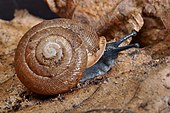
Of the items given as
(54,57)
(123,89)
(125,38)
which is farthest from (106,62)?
(54,57)

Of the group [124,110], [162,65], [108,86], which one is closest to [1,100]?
[108,86]

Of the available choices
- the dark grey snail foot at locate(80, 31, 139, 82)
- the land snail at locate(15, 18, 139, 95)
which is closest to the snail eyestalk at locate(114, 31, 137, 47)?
the dark grey snail foot at locate(80, 31, 139, 82)

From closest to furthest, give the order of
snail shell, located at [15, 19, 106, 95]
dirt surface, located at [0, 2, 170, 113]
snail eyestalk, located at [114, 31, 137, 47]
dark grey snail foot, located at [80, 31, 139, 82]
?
dirt surface, located at [0, 2, 170, 113] < snail shell, located at [15, 19, 106, 95] < dark grey snail foot, located at [80, 31, 139, 82] < snail eyestalk, located at [114, 31, 137, 47]

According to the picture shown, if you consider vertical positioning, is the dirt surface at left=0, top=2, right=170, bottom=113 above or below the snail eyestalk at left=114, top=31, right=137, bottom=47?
below

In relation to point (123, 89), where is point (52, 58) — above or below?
above

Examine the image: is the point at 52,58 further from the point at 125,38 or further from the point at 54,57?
the point at 125,38

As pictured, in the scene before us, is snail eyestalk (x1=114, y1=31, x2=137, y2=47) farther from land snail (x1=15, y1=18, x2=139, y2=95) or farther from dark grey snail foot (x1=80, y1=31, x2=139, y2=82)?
land snail (x1=15, y1=18, x2=139, y2=95)
